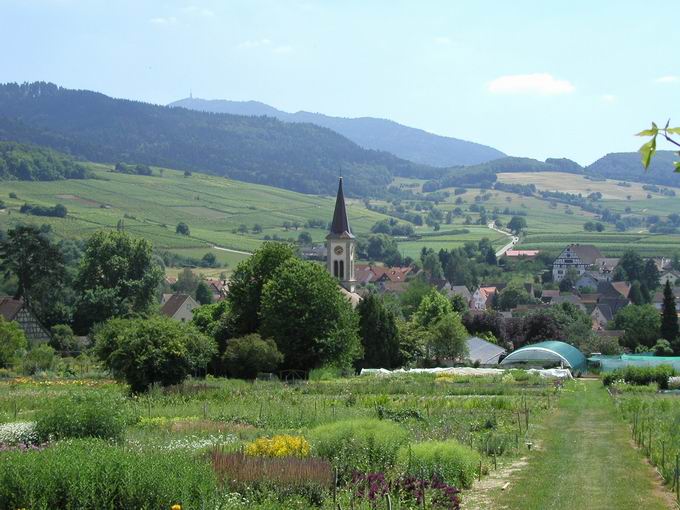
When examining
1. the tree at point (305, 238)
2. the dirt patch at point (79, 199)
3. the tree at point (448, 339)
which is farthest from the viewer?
→ the tree at point (305, 238)

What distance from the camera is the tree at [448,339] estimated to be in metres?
66.9

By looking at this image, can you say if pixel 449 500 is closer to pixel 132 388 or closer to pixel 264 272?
pixel 132 388

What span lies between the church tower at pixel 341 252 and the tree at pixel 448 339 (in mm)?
17679

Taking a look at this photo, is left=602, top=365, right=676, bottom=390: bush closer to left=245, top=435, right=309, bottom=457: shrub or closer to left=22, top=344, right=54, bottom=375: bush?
left=245, top=435, right=309, bottom=457: shrub

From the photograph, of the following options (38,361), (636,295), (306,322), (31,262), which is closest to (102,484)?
(306,322)

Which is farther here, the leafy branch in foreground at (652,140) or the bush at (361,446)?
the bush at (361,446)

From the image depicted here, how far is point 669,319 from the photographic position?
7481cm

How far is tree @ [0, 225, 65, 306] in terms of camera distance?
8288 centimetres

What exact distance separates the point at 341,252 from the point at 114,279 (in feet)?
58.2

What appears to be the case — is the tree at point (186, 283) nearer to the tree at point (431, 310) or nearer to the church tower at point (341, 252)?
the church tower at point (341, 252)

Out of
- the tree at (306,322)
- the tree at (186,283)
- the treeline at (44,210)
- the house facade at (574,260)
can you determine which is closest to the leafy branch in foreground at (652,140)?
the tree at (306,322)

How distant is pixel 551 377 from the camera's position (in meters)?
49.5

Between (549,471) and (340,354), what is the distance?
32724 mm

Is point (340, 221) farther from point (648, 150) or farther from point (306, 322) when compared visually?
point (648, 150)
